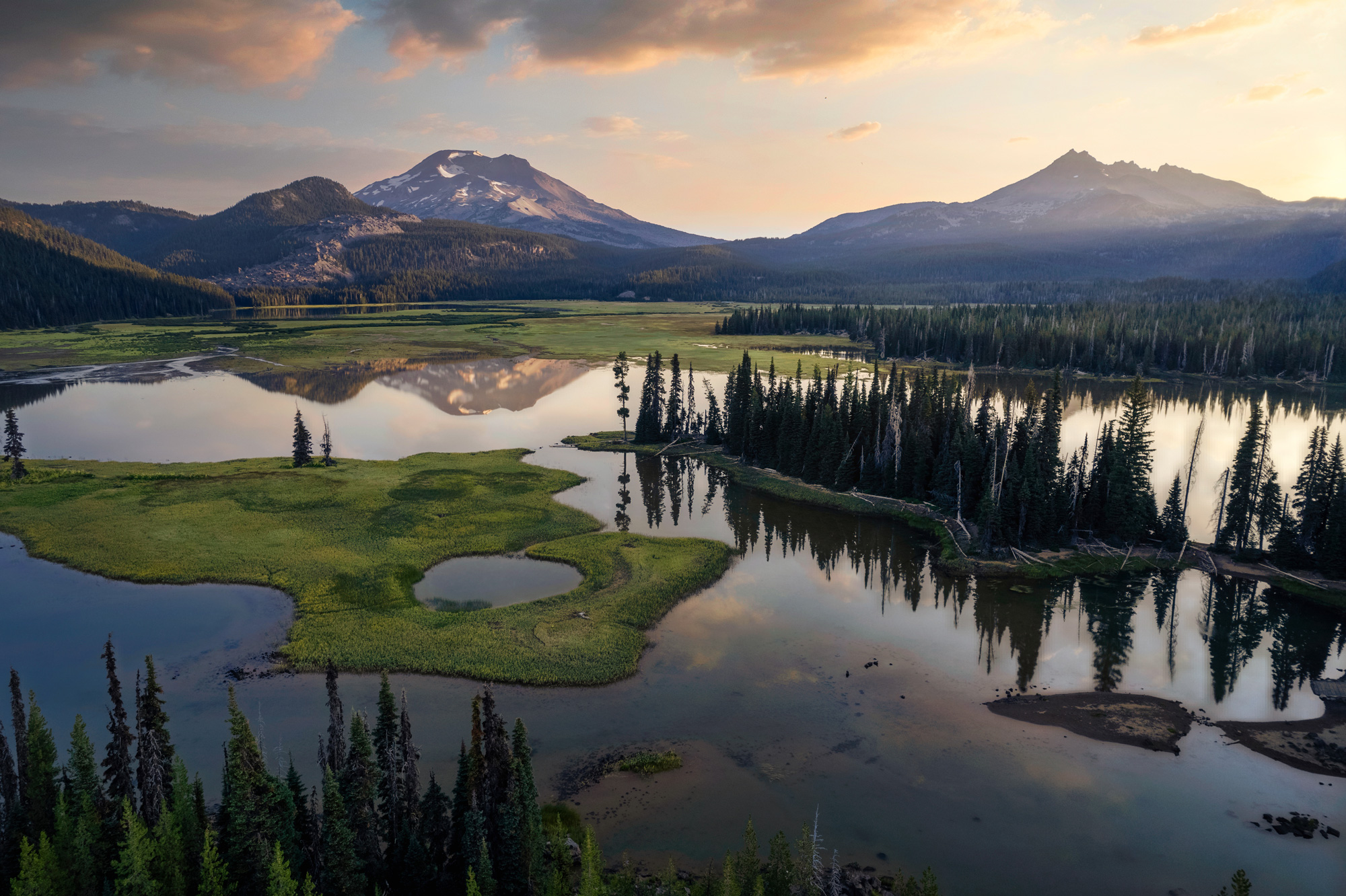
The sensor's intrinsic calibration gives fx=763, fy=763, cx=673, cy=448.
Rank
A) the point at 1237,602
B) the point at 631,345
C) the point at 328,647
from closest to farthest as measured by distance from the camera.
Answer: the point at 328,647 < the point at 1237,602 < the point at 631,345

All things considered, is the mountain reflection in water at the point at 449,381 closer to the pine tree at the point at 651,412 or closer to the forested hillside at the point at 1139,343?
the pine tree at the point at 651,412

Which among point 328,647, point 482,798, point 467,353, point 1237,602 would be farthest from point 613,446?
point 467,353

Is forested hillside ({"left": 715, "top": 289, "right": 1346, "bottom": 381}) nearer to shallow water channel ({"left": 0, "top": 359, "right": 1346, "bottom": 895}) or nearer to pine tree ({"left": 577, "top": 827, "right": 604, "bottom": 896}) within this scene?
shallow water channel ({"left": 0, "top": 359, "right": 1346, "bottom": 895})

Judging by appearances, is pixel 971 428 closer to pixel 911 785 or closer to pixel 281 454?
pixel 911 785

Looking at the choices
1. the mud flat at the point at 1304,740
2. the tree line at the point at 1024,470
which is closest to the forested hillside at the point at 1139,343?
the tree line at the point at 1024,470

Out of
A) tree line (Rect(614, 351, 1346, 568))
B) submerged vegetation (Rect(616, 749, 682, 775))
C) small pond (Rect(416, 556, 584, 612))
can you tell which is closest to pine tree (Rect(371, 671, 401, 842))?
submerged vegetation (Rect(616, 749, 682, 775))
